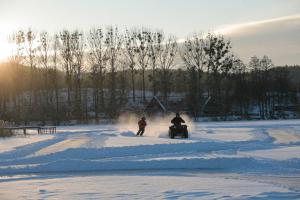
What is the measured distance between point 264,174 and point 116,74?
7394 centimetres

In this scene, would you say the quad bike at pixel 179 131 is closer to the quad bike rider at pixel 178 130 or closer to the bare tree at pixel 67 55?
the quad bike rider at pixel 178 130

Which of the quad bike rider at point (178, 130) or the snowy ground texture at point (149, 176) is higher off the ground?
the quad bike rider at point (178, 130)

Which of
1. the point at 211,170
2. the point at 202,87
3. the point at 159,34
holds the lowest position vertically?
the point at 211,170

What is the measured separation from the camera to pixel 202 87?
8669 centimetres

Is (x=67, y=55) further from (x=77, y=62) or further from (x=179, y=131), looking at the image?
(x=179, y=131)

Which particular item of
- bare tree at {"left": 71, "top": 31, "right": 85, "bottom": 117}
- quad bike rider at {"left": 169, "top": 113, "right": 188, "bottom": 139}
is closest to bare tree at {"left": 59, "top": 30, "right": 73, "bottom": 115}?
bare tree at {"left": 71, "top": 31, "right": 85, "bottom": 117}

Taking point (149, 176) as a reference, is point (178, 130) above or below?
above

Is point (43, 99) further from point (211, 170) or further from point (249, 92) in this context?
point (211, 170)

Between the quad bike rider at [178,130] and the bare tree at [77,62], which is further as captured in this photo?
the bare tree at [77,62]

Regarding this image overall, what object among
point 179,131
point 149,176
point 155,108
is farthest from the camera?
point 155,108

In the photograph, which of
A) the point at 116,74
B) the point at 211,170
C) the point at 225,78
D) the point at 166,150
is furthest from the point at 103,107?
the point at 211,170

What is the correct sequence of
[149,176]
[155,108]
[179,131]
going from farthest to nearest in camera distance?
[155,108] < [179,131] < [149,176]

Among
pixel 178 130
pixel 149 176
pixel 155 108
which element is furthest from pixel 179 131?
pixel 155 108

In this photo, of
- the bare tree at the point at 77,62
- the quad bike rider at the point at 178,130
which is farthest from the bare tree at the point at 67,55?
the quad bike rider at the point at 178,130
